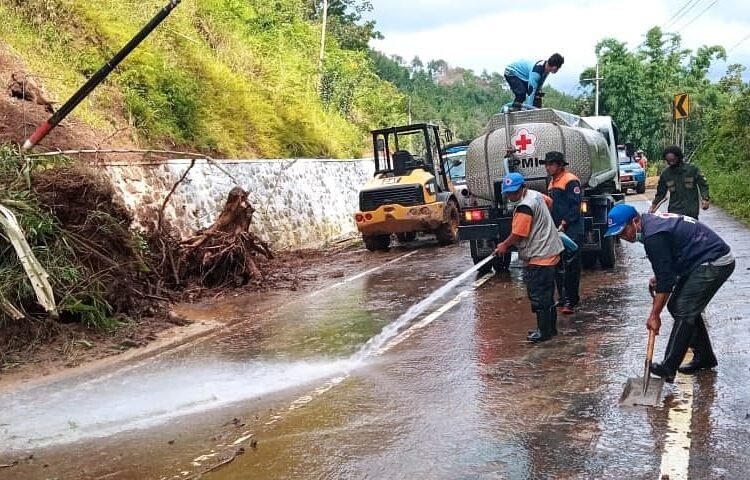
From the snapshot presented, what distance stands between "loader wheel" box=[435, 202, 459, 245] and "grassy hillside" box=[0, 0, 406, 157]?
6.05 m

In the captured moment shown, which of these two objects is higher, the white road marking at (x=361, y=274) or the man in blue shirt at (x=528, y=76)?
the man in blue shirt at (x=528, y=76)

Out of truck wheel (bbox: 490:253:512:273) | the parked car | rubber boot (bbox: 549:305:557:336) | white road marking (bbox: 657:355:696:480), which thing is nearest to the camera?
white road marking (bbox: 657:355:696:480)

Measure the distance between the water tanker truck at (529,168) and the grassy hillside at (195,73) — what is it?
27.0 feet

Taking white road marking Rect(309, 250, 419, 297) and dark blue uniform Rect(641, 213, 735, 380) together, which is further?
white road marking Rect(309, 250, 419, 297)

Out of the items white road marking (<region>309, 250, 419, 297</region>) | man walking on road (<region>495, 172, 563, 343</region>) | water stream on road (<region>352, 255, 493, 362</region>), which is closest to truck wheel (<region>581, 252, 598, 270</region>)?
water stream on road (<region>352, 255, 493, 362</region>)

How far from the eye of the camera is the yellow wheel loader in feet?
51.3

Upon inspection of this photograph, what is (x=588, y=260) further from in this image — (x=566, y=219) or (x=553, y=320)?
(x=553, y=320)

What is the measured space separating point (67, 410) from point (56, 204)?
344cm

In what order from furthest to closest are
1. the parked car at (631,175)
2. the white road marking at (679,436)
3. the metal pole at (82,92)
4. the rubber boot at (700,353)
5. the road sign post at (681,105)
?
the parked car at (631,175), the road sign post at (681,105), the metal pole at (82,92), the rubber boot at (700,353), the white road marking at (679,436)

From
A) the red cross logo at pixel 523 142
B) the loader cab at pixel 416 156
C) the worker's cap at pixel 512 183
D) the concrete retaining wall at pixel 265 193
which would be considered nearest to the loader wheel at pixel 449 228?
the loader cab at pixel 416 156

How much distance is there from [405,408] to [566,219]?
161 inches

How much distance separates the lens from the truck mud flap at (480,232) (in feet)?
36.7

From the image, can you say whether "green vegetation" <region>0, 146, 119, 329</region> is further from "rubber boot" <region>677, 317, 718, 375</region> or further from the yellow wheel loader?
the yellow wheel loader

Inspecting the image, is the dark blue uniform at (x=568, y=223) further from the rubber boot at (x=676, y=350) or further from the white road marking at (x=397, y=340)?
the rubber boot at (x=676, y=350)
